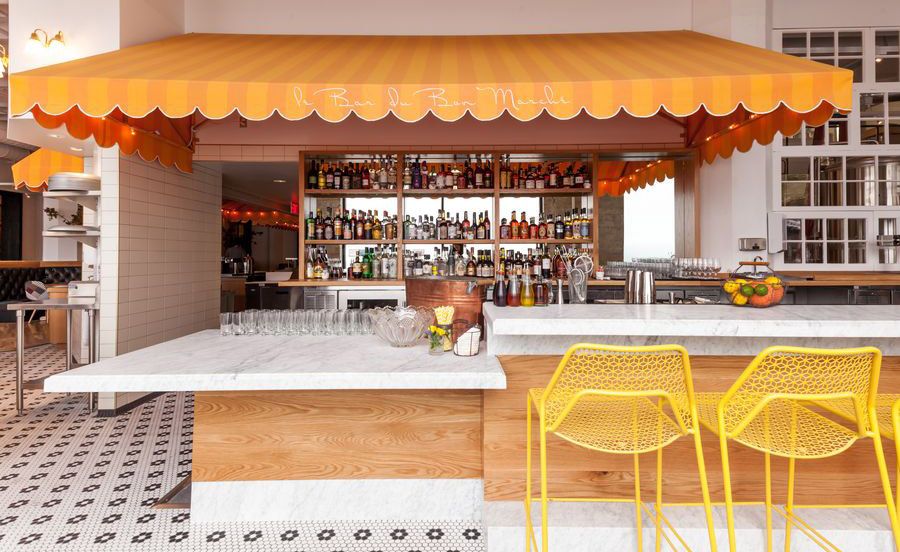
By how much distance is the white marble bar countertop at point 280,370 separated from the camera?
2.11 meters

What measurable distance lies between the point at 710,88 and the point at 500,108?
122 centimetres

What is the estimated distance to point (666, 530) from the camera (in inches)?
95.7

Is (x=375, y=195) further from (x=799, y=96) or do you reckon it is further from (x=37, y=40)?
(x=799, y=96)

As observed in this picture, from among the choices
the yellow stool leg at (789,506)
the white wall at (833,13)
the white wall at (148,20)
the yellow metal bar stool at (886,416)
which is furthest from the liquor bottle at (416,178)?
the yellow metal bar stool at (886,416)

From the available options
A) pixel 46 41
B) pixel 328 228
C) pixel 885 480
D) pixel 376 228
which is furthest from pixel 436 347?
pixel 46 41

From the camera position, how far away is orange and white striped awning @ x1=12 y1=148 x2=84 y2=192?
5973 millimetres

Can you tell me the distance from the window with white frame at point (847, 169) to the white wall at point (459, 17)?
1497 mm

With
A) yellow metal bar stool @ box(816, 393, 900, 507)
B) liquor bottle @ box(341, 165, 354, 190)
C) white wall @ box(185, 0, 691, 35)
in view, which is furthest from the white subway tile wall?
yellow metal bar stool @ box(816, 393, 900, 507)

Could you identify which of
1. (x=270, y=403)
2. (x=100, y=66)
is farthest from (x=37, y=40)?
(x=270, y=403)

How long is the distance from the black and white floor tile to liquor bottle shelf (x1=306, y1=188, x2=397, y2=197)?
8.81 ft

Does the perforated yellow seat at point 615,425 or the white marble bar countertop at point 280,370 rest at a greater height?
the white marble bar countertop at point 280,370

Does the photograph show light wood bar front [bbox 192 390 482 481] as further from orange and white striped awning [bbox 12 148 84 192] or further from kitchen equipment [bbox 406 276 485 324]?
orange and white striped awning [bbox 12 148 84 192]

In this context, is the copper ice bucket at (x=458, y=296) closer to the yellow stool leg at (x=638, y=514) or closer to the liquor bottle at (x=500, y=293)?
the liquor bottle at (x=500, y=293)

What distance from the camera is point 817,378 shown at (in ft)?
6.35
